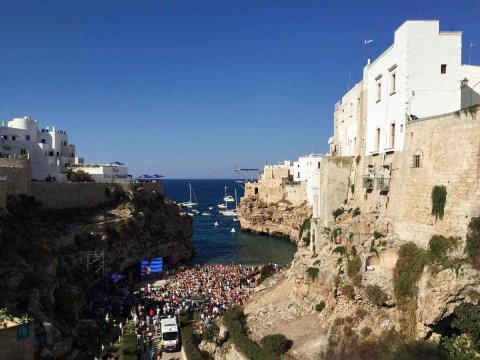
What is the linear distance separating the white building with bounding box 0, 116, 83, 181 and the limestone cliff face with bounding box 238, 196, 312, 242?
3105 centimetres

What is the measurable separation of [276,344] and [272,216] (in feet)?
165

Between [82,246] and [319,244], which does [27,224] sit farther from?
[319,244]

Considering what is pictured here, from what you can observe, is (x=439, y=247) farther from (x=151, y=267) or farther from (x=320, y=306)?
(x=151, y=267)

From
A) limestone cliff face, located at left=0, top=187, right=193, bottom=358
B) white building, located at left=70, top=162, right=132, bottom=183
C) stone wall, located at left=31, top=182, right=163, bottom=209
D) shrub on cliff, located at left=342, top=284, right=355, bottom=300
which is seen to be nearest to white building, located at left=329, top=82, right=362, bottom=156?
shrub on cliff, located at left=342, top=284, right=355, bottom=300

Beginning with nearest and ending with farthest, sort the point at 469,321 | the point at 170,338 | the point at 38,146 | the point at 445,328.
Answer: the point at 469,321 → the point at 445,328 → the point at 170,338 → the point at 38,146

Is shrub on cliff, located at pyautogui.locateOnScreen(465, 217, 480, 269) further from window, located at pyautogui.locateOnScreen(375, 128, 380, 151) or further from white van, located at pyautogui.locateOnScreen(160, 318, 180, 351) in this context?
white van, located at pyautogui.locateOnScreen(160, 318, 180, 351)

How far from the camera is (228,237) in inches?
2692

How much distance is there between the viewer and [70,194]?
39344mm

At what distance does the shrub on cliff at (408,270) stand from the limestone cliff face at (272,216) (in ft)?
143

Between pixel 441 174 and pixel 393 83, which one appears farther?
pixel 393 83

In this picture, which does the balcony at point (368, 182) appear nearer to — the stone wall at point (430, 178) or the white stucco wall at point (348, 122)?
the stone wall at point (430, 178)

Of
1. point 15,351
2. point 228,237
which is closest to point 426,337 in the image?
point 15,351

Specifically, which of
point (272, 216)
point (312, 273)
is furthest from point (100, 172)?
point (312, 273)

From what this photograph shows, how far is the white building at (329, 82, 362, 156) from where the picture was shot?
2845 cm
